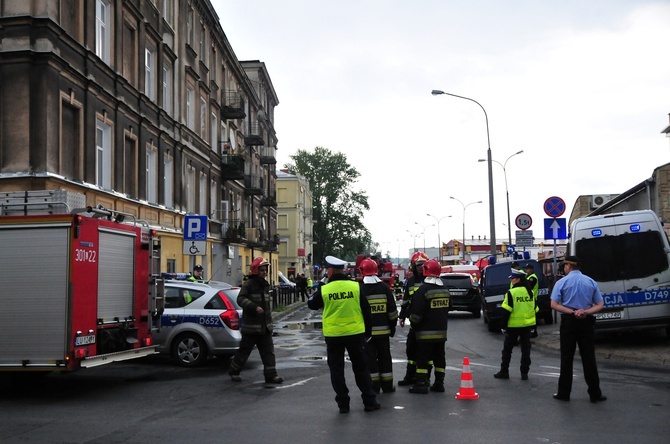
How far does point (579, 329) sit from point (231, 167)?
32176 mm

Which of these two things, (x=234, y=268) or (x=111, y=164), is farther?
(x=234, y=268)

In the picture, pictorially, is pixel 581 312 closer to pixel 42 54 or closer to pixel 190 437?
pixel 190 437

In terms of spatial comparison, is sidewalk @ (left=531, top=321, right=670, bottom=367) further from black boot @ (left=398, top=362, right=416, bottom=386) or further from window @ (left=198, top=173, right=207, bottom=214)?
window @ (left=198, top=173, right=207, bottom=214)

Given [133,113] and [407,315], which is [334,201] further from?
[407,315]

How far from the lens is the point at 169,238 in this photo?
28203 millimetres

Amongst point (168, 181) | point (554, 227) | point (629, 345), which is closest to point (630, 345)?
point (629, 345)

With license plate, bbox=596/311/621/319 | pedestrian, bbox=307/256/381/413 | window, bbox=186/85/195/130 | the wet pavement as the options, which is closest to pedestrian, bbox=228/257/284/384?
pedestrian, bbox=307/256/381/413

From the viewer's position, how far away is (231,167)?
4041 centimetres

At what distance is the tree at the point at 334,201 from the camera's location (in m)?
98.9

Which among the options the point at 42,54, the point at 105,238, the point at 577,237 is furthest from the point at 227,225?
the point at 105,238

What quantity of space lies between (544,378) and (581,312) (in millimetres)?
2720

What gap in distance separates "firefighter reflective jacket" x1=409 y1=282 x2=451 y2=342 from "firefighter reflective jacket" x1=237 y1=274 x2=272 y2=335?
2613mm

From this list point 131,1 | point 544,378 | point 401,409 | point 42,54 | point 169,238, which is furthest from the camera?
point 169,238

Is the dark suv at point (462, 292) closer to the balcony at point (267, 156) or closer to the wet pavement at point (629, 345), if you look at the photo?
the wet pavement at point (629, 345)
